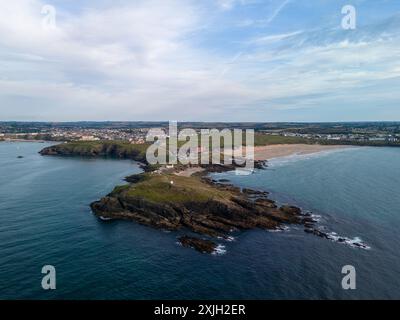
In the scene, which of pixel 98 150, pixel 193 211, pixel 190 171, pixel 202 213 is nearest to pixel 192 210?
pixel 193 211

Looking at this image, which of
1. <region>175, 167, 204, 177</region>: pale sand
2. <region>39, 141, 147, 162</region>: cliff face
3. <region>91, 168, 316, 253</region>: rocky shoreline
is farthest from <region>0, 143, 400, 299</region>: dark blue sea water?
<region>39, 141, 147, 162</region>: cliff face

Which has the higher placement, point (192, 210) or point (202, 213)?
point (192, 210)

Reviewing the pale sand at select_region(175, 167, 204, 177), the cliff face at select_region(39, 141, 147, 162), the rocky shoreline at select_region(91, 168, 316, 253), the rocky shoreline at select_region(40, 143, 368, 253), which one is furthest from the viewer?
the cliff face at select_region(39, 141, 147, 162)

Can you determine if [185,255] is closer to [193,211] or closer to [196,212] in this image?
[196,212]

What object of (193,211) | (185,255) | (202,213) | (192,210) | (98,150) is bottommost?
(185,255)

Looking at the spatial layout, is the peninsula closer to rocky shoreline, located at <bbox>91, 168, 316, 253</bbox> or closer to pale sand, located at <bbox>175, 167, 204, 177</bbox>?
rocky shoreline, located at <bbox>91, 168, 316, 253</bbox>
